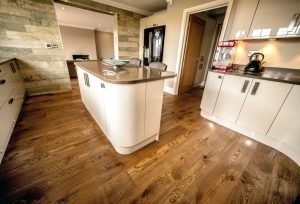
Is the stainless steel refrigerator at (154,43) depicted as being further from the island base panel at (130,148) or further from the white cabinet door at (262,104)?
the island base panel at (130,148)

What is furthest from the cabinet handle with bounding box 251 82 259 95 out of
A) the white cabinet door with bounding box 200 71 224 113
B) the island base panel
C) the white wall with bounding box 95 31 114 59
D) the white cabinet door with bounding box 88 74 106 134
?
the white wall with bounding box 95 31 114 59

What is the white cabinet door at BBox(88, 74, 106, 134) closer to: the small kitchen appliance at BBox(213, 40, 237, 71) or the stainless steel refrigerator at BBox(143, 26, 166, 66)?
the small kitchen appliance at BBox(213, 40, 237, 71)

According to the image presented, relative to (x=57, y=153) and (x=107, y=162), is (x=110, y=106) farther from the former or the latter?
(x=57, y=153)

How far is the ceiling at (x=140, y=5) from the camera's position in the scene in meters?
3.39

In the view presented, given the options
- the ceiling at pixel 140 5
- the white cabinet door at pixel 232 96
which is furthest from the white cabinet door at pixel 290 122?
the ceiling at pixel 140 5

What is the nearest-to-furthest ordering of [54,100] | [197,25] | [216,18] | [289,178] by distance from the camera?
[289,178], [54,100], [197,25], [216,18]

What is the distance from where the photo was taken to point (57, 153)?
1.39m

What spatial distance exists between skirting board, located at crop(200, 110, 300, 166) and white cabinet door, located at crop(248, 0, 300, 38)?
4.64 ft

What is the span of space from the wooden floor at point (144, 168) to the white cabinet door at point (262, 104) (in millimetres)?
263

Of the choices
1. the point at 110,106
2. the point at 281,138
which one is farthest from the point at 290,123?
the point at 110,106

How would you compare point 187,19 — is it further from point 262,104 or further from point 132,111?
point 132,111

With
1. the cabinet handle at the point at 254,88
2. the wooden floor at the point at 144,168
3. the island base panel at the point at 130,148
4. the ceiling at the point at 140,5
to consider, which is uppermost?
the ceiling at the point at 140,5

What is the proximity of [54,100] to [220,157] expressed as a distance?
11.2 ft

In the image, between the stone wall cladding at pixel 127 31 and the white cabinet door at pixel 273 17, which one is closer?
→ the white cabinet door at pixel 273 17
